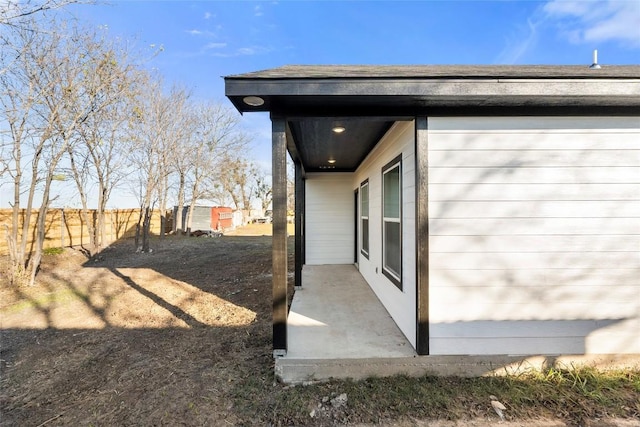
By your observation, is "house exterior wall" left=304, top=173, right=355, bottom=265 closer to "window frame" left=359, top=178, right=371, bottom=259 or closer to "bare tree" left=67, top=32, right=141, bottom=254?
"window frame" left=359, top=178, right=371, bottom=259

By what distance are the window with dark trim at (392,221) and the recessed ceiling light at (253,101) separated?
5.49ft

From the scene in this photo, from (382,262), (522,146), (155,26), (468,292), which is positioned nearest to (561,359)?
(468,292)

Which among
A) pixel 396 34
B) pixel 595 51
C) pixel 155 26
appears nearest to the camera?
pixel 595 51

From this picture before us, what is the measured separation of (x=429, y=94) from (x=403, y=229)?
142 cm

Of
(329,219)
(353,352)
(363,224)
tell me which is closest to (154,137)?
(329,219)

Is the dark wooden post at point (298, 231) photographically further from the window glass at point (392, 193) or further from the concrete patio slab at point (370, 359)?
the window glass at point (392, 193)

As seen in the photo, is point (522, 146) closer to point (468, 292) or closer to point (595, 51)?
point (468, 292)

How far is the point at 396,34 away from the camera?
6.21 metres

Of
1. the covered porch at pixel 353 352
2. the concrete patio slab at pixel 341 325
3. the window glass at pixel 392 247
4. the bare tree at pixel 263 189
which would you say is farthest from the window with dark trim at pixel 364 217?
the bare tree at pixel 263 189

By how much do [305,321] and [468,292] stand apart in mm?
1877

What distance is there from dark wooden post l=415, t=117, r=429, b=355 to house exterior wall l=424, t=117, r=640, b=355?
64 mm

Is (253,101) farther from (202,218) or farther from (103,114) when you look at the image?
(202,218)

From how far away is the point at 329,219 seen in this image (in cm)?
756

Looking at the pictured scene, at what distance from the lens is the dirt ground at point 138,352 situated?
2.17 metres
